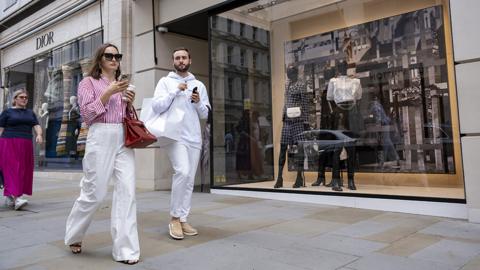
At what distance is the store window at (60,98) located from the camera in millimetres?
12164

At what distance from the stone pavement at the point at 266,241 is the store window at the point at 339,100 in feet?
5.18

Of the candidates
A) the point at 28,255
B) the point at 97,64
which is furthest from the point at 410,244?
the point at 28,255

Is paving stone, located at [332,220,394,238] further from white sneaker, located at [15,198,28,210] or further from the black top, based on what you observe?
the black top

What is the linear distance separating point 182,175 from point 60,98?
34.9 ft

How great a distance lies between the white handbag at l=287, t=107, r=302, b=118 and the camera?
28.0ft

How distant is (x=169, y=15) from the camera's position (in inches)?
359

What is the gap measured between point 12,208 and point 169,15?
199 inches

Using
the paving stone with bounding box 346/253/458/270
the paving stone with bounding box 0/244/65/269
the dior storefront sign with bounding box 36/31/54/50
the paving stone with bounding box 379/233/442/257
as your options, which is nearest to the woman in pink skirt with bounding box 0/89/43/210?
the paving stone with bounding box 0/244/65/269

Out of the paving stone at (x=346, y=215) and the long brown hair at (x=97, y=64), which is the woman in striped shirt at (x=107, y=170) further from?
the paving stone at (x=346, y=215)

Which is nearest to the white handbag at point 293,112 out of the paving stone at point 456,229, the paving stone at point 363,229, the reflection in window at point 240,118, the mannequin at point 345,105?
the reflection in window at point 240,118

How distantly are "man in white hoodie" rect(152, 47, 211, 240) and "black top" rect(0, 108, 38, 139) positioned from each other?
3.55 metres

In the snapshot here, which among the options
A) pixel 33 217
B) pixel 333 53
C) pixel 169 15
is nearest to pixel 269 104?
pixel 333 53

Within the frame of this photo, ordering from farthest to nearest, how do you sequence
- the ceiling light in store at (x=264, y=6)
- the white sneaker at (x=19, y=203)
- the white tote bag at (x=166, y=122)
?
the ceiling light in store at (x=264, y=6)
the white sneaker at (x=19, y=203)
the white tote bag at (x=166, y=122)

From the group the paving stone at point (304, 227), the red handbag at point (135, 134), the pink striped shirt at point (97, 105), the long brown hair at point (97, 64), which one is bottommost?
the paving stone at point (304, 227)
